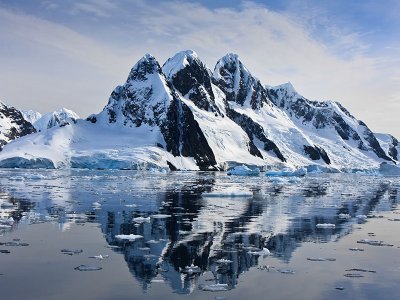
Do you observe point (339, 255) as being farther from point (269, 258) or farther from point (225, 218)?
point (225, 218)

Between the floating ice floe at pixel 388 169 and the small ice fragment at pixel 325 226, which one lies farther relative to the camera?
the floating ice floe at pixel 388 169

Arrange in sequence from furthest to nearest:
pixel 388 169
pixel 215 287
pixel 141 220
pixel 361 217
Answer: pixel 388 169 < pixel 361 217 < pixel 141 220 < pixel 215 287

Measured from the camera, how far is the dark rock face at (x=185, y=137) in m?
172

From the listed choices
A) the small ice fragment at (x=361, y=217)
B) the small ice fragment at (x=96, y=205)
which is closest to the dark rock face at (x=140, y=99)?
the small ice fragment at (x=96, y=205)

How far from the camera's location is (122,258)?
1526cm

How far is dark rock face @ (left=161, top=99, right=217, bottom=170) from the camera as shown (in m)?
172

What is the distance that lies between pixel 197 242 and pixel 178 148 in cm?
15373

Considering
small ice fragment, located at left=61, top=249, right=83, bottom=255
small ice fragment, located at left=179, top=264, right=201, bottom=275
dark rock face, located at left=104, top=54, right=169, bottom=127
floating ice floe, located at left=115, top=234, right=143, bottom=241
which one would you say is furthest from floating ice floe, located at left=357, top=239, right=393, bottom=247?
dark rock face, located at left=104, top=54, right=169, bottom=127

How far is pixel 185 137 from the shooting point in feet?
583

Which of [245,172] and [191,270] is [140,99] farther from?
[191,270]

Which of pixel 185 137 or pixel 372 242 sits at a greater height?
pixel 185 137

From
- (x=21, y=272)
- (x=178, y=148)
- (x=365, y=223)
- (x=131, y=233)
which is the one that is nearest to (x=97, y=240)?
A: (x=131, y=233)

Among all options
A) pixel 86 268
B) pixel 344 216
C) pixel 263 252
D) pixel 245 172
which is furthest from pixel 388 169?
pixel 86 268

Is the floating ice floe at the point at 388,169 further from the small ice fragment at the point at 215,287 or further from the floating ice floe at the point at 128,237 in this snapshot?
the small ice fragment at the point at 215,287
